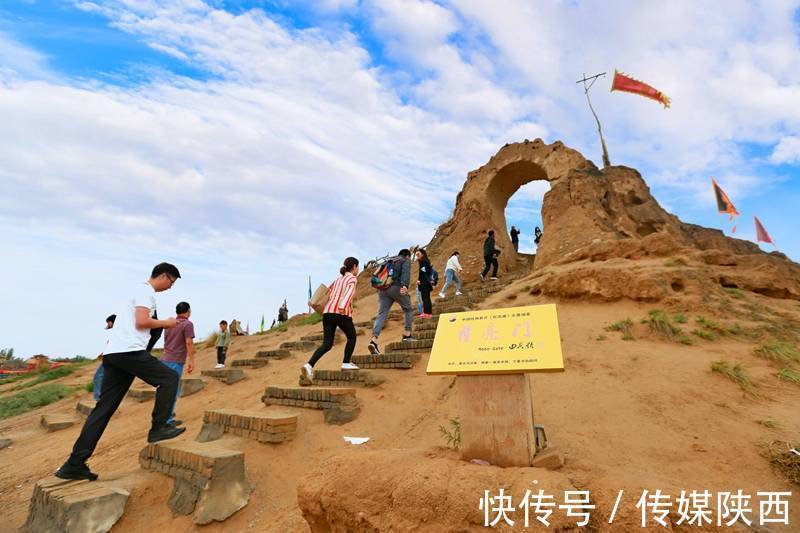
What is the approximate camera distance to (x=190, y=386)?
7461mm

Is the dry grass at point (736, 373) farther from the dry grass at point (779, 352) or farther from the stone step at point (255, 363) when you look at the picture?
the stone step at point (255, 363)

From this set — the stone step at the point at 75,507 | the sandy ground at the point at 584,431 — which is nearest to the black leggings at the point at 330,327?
the sandy ground at the point at 584,431

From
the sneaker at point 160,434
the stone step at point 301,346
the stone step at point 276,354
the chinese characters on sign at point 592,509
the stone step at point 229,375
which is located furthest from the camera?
the stone step at point 301,346

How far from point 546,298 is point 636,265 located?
1.81 metres

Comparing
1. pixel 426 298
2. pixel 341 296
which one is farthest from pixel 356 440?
pixel 426 298

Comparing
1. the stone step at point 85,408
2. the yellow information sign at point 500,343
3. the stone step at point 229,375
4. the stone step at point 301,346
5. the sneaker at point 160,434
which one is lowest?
the stone step at point 85,408

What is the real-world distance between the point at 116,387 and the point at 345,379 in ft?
8.94

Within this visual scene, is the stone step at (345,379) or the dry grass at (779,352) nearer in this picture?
the dry grass at (779,352)

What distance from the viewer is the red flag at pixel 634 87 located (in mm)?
14844

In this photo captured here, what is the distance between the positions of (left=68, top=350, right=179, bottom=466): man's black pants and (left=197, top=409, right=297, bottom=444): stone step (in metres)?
0.86

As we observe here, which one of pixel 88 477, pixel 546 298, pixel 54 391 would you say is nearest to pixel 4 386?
pixel 54 391

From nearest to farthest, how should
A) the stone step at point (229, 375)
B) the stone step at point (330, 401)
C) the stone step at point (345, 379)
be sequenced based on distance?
the stone step at point (330, 401) < the stone step at point (345, 379) < the stone step at point (229, 375)

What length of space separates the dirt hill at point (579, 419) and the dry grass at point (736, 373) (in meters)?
0.03

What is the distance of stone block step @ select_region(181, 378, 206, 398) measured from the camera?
739cm
